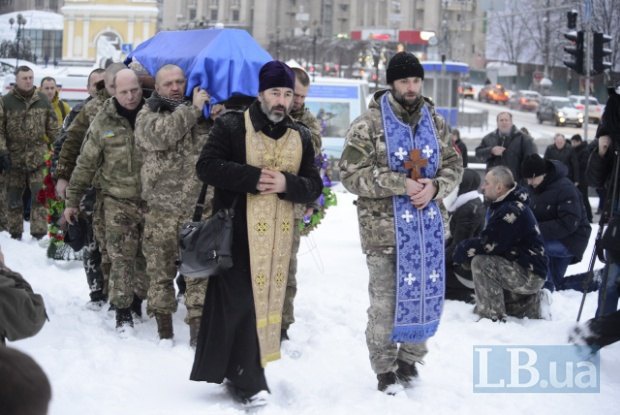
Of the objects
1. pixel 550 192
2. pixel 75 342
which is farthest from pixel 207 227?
pixel 550 192

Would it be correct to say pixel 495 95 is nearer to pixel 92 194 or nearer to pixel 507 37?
pixel 507 37

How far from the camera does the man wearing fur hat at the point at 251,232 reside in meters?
5.51

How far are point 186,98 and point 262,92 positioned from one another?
4.87 ft

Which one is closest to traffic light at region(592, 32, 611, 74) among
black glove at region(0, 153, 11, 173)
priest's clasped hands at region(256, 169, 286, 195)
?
black glove at region(0, 153, 11, 173)

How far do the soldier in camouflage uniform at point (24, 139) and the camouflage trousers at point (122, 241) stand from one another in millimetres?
4625

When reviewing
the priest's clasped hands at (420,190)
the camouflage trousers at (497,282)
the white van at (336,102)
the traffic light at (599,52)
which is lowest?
the camouflage trousers at (497,282)

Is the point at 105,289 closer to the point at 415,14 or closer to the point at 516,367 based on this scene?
the point at 516,367

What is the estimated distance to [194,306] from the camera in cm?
668

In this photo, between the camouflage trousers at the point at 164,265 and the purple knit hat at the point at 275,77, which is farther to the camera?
the camouflage trousers at the point at 164,265

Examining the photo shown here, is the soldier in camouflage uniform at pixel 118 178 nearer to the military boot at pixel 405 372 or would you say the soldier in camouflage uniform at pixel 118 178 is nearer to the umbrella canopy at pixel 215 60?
the umbrella canopy at pixel 215 60

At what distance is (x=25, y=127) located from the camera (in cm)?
1166

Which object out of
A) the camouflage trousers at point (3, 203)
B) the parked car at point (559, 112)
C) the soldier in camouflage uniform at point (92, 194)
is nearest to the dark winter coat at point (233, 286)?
the soldier in camouflage uniform at point (92, 194)

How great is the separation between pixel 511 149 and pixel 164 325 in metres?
7.59

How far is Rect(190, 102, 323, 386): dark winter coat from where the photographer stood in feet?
18.1
